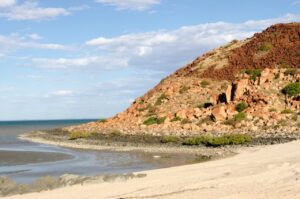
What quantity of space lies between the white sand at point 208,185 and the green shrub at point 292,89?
25058 mm

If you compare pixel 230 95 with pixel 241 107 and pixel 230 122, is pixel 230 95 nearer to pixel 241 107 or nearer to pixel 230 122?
pixel 241 107

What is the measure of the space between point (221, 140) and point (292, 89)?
45.8ft

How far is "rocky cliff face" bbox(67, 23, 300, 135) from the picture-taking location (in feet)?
130

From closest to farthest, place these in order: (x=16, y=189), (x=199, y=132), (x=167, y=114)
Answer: (x=16, y=189) → (x=199, y=132) → (x=167, y=114)

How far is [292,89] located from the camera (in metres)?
42.6

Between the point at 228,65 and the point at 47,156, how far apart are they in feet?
112

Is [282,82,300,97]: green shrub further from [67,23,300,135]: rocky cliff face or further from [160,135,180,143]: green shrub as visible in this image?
[160,135,180,143]: green shrub

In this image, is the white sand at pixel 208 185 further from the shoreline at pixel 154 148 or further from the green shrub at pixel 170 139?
the green shrub at pixel 170 139

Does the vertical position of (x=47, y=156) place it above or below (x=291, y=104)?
below

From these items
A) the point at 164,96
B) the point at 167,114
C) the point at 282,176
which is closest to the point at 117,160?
the point at 282,176

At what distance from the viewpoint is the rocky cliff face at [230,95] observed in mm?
39625

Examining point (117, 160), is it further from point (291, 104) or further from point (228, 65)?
point (228, 65)

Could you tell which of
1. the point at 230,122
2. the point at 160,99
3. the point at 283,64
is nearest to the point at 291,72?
the point at 283,64

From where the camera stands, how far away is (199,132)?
38.6 m
